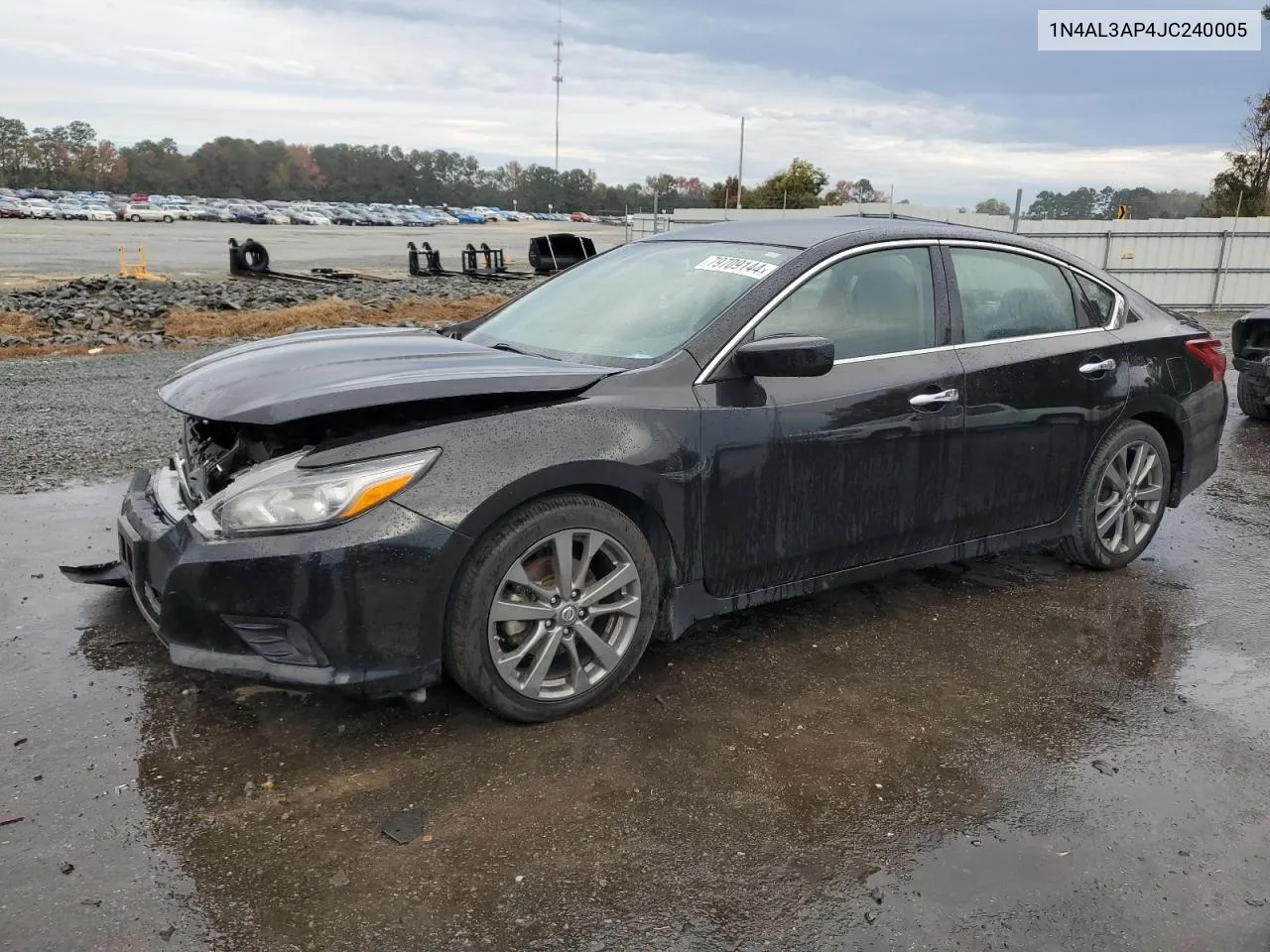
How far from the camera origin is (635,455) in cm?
325

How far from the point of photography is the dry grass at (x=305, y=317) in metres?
14.6

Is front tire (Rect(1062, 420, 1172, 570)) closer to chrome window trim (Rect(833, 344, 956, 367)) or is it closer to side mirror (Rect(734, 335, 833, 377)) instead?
chrome window trim (Rect(833, 344, 956, 367))

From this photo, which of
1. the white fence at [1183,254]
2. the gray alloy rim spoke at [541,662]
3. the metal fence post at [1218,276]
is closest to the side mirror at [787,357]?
the gray alloy rim spoke at [541,662]

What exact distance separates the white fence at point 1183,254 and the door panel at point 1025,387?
14708mm

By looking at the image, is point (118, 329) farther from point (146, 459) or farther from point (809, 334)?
point (809, 334)

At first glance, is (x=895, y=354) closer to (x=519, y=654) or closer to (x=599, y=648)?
(x=599, y=648)

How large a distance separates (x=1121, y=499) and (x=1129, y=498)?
0.05 m

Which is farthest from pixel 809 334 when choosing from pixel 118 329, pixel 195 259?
pixel 195 259

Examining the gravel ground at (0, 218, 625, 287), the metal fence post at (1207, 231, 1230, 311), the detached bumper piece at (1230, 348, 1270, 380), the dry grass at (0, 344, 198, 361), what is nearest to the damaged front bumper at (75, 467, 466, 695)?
the detached bumper piece at (1230, 348, 1270, 380)

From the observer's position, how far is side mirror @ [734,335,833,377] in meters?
3.34

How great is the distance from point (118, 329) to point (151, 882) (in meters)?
13.7

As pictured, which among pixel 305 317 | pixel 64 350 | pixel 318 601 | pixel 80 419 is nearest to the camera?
pixel 318 601

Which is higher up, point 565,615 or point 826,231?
point 826,231

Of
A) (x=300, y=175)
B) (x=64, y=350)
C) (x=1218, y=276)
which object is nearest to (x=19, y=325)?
(x=64, y=350)
